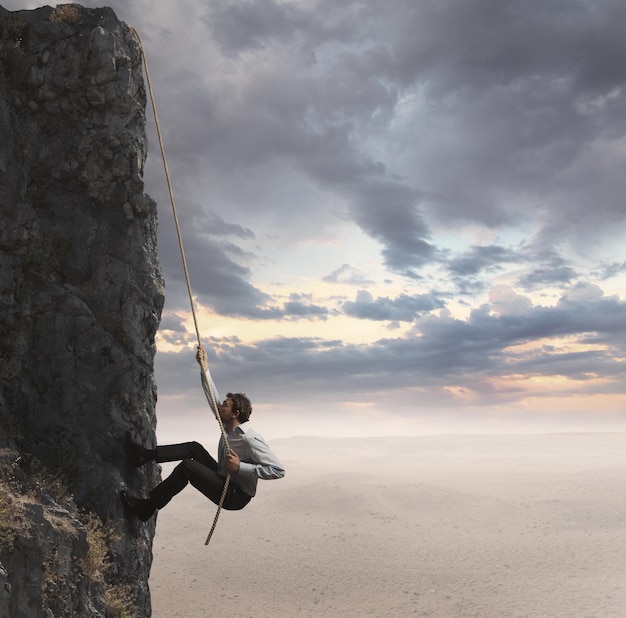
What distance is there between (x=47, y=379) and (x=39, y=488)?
2684 millimetres

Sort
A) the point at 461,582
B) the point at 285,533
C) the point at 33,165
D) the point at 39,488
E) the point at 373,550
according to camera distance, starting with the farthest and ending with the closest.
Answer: the point at 285,533 < the point at 373,550 < the point at 461,582 < the point at 33,165 < the point at 39,488

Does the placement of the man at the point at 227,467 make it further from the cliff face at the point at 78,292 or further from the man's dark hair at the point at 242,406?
the cliff face at the point at 78,292

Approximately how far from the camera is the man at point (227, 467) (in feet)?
36.7

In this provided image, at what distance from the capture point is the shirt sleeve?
11141 mm

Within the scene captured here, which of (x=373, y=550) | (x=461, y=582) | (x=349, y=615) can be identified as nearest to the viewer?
→ (x=349, y=615)

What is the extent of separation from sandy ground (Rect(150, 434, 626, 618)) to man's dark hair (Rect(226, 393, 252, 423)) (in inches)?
462

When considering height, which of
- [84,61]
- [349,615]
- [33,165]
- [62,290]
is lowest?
[349,615]

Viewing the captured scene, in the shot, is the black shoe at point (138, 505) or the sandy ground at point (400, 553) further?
the sandy ground at point (400, 553)

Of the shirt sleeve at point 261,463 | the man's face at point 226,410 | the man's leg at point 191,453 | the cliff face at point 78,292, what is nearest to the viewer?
the shirt sleeve at point 261,463

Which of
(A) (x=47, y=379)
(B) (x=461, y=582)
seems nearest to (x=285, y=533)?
(B) (x=461, y=582)

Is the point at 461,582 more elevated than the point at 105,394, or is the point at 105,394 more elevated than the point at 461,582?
the point at 105,394

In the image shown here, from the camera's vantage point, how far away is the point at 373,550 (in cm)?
3038

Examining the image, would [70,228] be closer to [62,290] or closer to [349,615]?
[62,290]

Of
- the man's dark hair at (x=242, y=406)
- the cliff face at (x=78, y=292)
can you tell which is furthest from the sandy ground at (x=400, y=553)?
the man's dark hair at (x=242, y=406)
